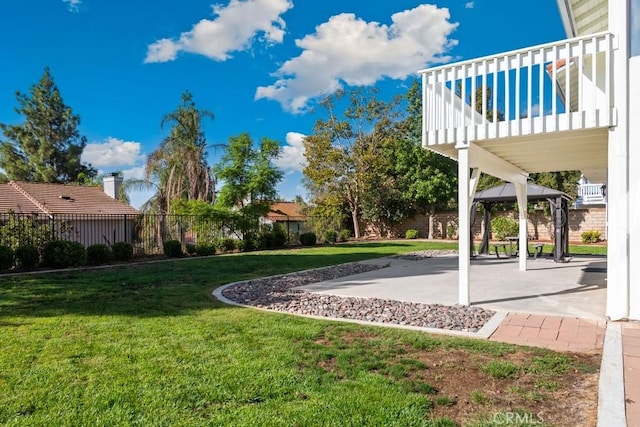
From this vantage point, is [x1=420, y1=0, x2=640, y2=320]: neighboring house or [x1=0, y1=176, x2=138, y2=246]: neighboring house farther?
[x1=0, y1=176, x2=138, y2=246]: neighboring house

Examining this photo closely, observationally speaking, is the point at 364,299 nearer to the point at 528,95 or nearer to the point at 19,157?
the point at 528,95

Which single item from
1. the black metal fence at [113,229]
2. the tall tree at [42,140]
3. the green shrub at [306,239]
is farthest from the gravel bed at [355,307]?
the tall tree at [42,140]

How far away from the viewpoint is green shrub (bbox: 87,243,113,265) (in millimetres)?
12062

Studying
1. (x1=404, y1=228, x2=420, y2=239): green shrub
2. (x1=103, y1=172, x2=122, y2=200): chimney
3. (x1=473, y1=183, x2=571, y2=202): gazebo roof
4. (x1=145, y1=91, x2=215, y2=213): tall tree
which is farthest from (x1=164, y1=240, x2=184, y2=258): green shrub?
(x1=404, y1=228, x2=420, y2=239): green shrub

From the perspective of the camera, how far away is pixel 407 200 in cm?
2544

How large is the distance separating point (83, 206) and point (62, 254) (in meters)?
9.91

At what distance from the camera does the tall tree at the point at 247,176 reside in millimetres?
18391

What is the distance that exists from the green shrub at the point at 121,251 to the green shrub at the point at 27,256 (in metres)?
2.28

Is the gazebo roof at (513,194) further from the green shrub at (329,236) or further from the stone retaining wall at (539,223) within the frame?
the green shrub at (329,236)

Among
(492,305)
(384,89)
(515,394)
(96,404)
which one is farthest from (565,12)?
(384,89)

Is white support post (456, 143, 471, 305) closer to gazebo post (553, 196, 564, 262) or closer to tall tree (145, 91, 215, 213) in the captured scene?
gazebo post (553, 196, 564, 262)

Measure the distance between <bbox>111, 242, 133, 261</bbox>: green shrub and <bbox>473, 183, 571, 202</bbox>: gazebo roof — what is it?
11.1 metres

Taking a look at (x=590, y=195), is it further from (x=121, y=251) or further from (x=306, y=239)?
(x=121, y=251)

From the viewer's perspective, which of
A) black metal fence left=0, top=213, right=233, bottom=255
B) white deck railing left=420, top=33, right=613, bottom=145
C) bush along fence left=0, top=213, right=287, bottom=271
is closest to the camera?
white deck railing left=420, top=33, right=613, bottom=145
